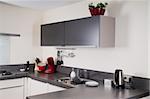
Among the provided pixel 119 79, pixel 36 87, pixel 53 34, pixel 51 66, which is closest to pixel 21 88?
pixel 36 87

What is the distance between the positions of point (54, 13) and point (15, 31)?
91 centimetres

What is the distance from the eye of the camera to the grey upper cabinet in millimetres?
2449

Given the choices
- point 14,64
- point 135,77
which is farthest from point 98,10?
point 14,64

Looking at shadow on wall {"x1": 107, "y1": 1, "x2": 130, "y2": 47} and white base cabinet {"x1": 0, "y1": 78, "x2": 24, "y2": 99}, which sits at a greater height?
shadow on wall {"x1": 107, "y1": 1, "x2": 130, "y2": 47}

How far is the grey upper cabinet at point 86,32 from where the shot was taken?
8.04ft

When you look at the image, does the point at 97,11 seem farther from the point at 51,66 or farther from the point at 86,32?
the point at 51,66

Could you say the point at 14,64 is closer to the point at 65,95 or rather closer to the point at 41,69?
the point at 41,69

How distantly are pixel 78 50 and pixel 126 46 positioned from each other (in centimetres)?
99

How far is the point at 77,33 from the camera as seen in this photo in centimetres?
279

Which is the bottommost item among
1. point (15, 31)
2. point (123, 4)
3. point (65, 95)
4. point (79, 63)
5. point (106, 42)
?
point (65, 95)

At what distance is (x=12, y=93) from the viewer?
10.6 ft

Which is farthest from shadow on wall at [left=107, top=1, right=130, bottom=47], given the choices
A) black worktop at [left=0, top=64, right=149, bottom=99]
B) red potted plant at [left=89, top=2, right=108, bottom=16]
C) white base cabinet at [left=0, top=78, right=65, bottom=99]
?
white base cabinet at [left=0, top=78, right=65, bottom=99]

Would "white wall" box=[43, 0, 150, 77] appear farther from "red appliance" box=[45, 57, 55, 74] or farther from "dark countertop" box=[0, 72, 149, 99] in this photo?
"red appliance" box=[45, 57, 55, 74]

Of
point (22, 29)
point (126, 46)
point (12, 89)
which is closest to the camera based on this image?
point (126, 46)
